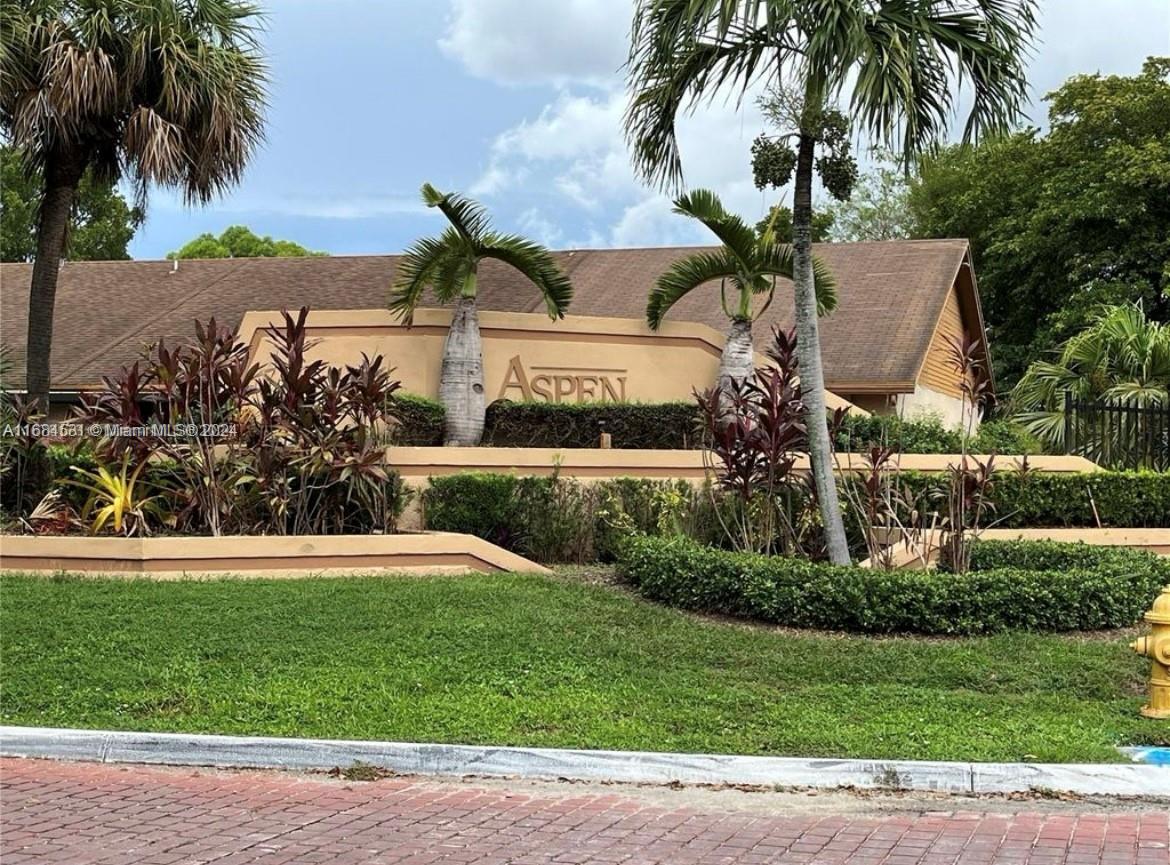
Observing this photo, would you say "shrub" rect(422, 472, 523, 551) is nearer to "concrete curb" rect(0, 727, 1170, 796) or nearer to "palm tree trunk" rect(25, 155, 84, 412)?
"concrete curb" rect(0, 727, 1170, 796)

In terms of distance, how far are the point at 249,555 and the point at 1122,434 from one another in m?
11.7

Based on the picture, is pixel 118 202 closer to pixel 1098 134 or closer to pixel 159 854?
pixel 1098 134

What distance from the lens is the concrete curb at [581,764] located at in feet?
20.5

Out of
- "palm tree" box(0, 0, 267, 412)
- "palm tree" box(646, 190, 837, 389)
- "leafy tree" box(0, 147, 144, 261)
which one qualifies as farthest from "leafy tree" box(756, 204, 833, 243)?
"leafy tree" box(0, 147, 144, 261)

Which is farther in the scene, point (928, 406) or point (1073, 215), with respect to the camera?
point (1073, 215)

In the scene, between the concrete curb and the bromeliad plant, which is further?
the bromeliad plant

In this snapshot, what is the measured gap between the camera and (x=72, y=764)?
6.99m

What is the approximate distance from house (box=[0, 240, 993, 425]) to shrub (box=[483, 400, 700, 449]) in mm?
633

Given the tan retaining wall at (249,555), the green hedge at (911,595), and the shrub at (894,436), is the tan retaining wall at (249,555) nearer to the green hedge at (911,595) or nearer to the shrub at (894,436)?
the green hedge at (911,595)

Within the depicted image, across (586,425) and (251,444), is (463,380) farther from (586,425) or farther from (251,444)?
(251,444)

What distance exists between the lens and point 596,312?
933 inches

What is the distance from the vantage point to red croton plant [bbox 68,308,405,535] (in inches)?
474

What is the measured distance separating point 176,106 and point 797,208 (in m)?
9.22

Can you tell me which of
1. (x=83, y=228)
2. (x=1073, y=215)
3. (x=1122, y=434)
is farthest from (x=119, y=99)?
(x=83, y=228)
